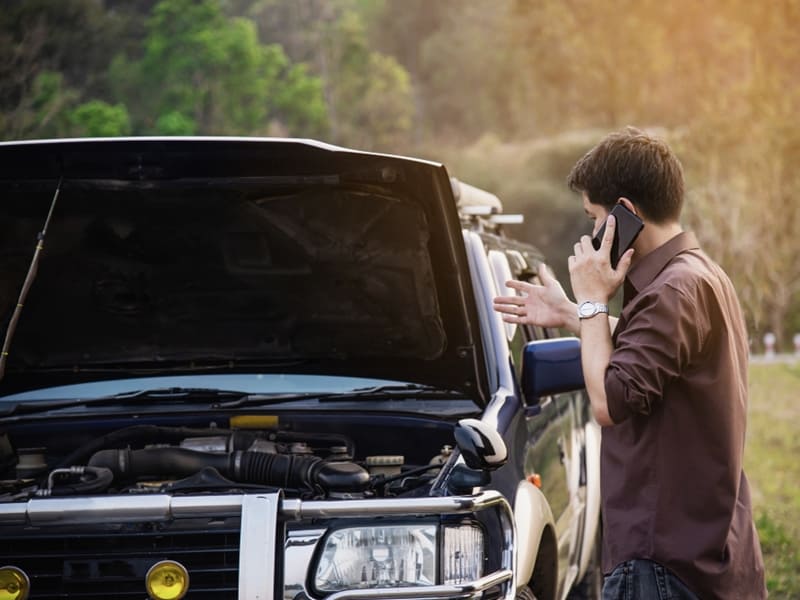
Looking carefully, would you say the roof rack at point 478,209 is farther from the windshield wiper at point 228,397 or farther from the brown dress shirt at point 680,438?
the brown dress shirt at point 680,438

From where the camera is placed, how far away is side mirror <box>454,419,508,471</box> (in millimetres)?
3781

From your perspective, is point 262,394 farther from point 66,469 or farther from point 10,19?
point 10,19

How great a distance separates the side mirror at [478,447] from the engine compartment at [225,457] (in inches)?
14.0

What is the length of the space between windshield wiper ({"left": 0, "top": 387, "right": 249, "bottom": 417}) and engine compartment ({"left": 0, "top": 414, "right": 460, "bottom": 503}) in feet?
0.39

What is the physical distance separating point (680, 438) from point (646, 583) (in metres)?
0.35

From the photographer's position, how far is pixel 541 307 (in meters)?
3.89

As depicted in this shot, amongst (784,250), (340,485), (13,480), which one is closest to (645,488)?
(340,485)

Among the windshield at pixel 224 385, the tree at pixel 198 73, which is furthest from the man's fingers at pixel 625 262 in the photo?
the tree at pixel 198 73

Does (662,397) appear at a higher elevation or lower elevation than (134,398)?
lower

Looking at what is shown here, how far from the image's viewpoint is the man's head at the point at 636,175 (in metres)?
3.40

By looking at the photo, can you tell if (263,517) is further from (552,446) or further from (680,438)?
(552,446)

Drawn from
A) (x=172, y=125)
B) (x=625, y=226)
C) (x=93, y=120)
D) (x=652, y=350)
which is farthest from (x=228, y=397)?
(x=172, y=125)

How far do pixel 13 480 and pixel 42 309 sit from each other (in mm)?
949

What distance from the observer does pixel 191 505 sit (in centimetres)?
362
